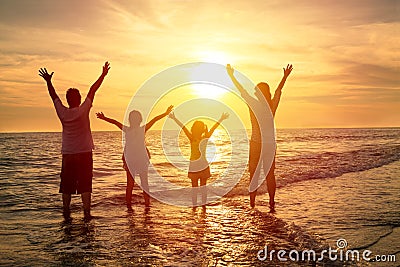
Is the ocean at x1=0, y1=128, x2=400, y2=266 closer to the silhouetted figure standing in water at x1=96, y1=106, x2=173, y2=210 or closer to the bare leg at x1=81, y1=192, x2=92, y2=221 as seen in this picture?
the bare leg at x1=81, y1=192, x2=92, y2=221

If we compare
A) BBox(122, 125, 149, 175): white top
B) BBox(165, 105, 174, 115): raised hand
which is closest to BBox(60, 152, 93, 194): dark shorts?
BBox(122, 125, 149, 175): white top

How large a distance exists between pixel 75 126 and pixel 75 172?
34.8 inches

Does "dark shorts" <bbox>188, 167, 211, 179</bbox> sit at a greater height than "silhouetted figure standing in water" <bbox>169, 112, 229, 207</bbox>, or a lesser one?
lesser

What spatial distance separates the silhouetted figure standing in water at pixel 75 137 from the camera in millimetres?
7281

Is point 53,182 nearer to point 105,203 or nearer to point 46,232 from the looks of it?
point 105,203

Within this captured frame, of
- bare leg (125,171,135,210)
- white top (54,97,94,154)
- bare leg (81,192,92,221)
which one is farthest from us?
bare leg (125,171,135,210)

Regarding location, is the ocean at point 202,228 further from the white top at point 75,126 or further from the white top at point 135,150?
the white top at point 75,126

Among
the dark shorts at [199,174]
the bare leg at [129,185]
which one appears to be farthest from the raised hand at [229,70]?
the bare leg at [129,185]

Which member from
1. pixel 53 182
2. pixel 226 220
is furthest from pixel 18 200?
pixel 226 220

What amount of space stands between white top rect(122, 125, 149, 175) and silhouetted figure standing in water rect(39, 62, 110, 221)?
150 cm

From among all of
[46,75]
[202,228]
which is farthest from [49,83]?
[202,228]

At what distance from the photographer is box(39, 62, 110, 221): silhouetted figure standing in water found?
7281 mm

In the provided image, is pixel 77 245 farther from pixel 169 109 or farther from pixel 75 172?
pixel 169 109

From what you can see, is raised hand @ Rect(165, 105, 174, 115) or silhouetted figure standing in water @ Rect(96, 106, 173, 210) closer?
raised hand @ Rect(165, 105, 174, 115)
